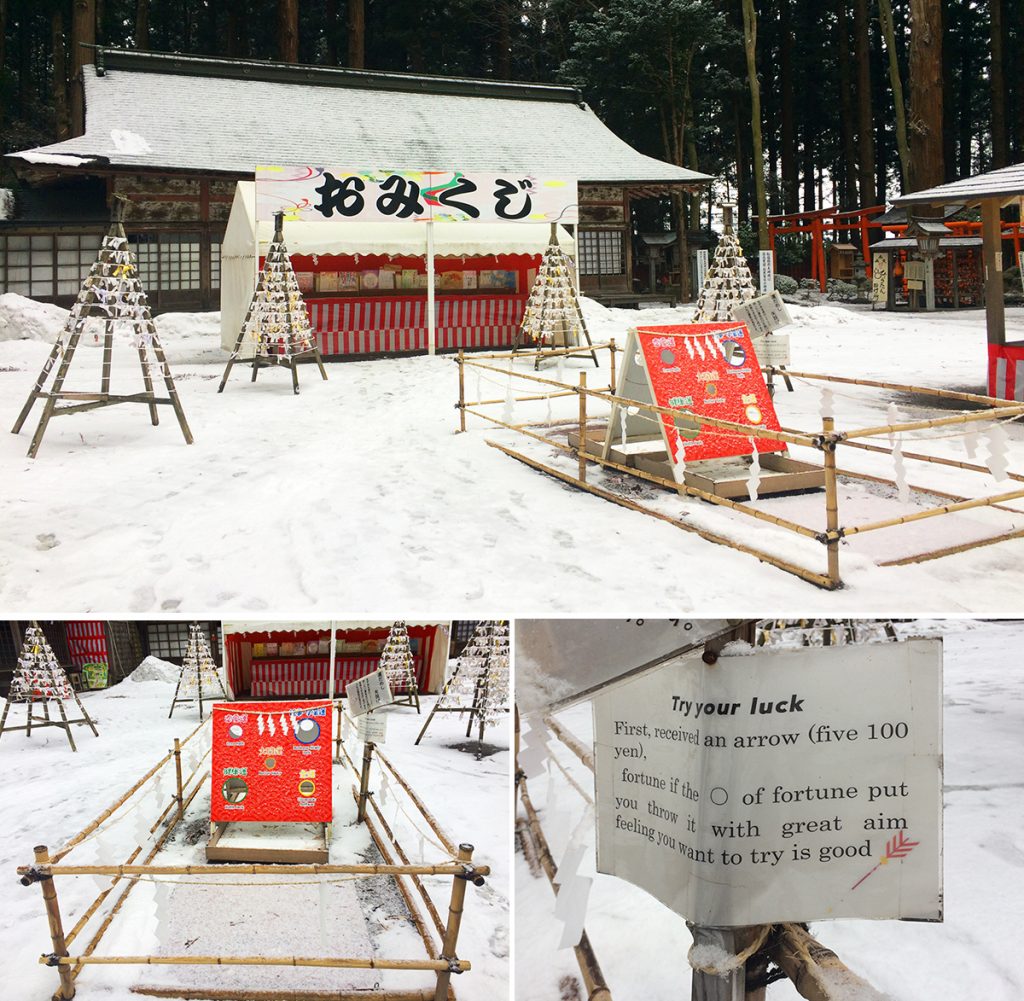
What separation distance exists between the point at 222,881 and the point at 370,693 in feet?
3.51

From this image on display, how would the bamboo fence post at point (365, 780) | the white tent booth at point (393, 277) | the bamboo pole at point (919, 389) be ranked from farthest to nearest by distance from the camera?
the white tent booth at point (393, 277), the bamboo fence post at point (365, 780), the bamboo pole at point (919, 389)

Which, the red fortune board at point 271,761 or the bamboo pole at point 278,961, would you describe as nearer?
the bamboo pole at point 278,961

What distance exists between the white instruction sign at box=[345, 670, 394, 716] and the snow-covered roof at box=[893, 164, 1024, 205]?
247 inches

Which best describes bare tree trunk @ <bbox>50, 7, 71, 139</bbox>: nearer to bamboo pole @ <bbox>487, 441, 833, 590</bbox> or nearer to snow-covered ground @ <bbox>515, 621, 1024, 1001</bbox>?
bamboo pole @ <bbox>487, 441, 833, 590</bbox>

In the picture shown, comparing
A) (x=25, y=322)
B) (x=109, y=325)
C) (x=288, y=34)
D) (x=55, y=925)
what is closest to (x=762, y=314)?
(x=109, y=325)

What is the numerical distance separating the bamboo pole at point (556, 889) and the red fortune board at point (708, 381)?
10.5ft

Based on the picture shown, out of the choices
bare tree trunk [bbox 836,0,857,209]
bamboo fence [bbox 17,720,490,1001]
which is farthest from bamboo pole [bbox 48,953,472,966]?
bare tree trunk [bbox 836,0,857,209]

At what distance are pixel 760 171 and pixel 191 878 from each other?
15.4 m

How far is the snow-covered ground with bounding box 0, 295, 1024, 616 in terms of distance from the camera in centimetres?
436

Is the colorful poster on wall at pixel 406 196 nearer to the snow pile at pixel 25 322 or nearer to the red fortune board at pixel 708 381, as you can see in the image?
the snow pile at pixel 25 322

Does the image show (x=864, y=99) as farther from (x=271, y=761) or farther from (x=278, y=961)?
(x=278, y=961)

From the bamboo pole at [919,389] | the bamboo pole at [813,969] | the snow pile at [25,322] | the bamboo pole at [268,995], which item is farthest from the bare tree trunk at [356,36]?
the bamboo pole at [813,969]

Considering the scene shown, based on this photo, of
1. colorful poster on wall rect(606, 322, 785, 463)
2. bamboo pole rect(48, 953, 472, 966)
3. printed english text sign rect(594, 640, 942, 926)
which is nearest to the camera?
printed english text sign rect(594, 640, 942, 926)

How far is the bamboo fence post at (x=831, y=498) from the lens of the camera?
3.85 meters
